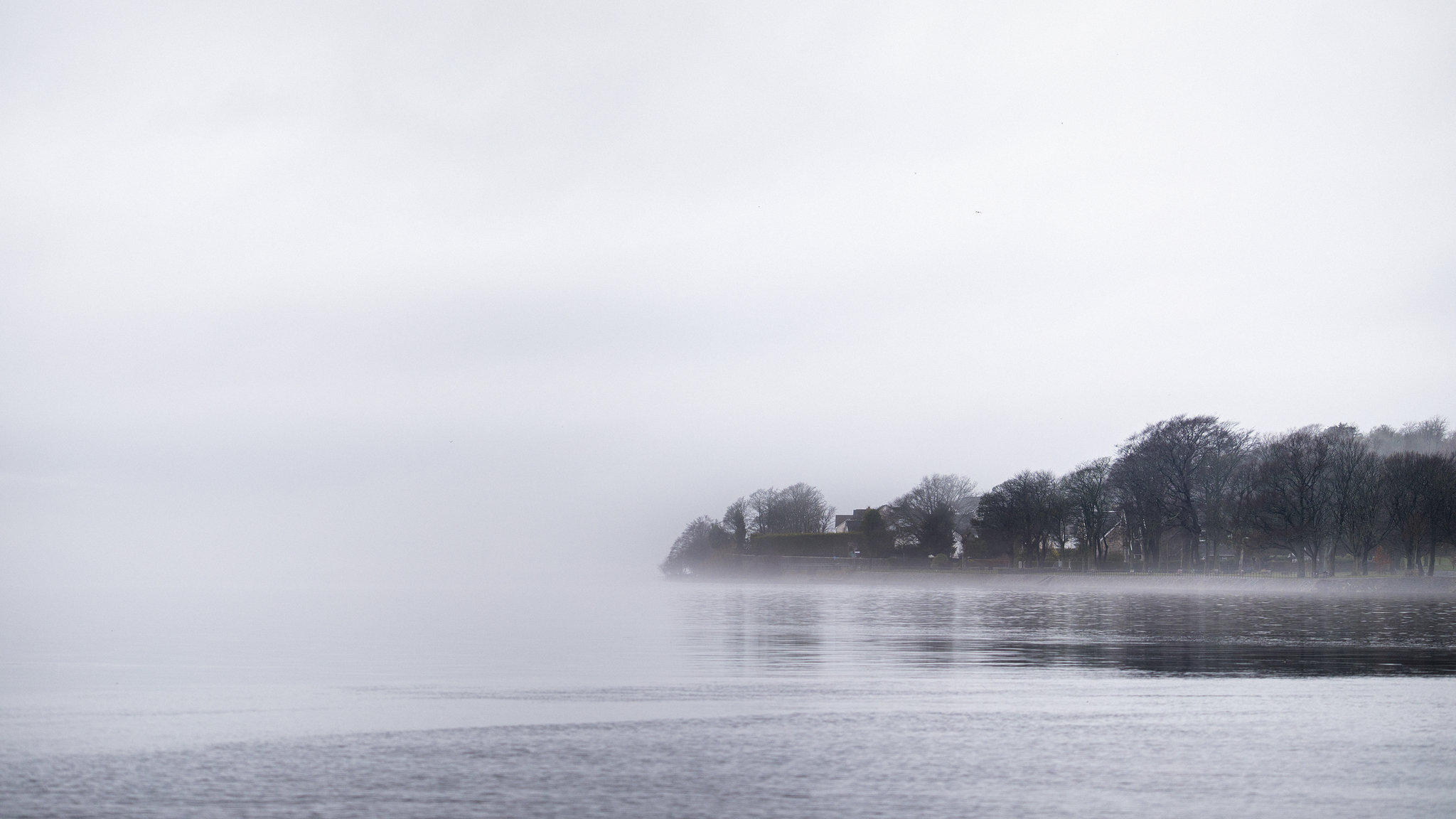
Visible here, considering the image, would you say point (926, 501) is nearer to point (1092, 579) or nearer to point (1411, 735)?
point (1092, 579)

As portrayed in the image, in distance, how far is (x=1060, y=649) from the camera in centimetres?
3350

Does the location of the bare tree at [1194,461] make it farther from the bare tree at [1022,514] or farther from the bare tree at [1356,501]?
the bare tree at [1022,514]

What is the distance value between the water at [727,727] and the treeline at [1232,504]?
71770 millimetres

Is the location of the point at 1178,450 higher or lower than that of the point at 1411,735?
higher

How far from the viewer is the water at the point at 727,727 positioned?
43.4ft

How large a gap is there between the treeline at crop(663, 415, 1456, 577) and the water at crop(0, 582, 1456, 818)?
71770 millimetres

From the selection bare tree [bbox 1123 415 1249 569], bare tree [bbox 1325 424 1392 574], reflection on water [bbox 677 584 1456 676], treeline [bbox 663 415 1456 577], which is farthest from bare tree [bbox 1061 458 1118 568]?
reflection on water [bbox 677 584 1456 676]

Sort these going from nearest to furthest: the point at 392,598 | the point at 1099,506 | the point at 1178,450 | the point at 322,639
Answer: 1. the point at 322,639
2. the point at 392,598
3. the point at 1178,450
4. the point at 1099,506

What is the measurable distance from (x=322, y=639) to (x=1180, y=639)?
2660 centimetres

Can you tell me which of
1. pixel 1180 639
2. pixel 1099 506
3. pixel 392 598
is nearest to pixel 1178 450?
pixel 1099 506

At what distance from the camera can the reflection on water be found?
2836 centimetres

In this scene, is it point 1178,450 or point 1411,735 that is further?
point 1178,450

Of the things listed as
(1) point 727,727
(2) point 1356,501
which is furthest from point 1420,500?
(1) point 727,727

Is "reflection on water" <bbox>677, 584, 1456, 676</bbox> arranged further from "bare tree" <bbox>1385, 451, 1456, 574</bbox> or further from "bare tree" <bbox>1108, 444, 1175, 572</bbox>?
"bare tree" <bbox>1108, 444, 1175, 572</bbox>
